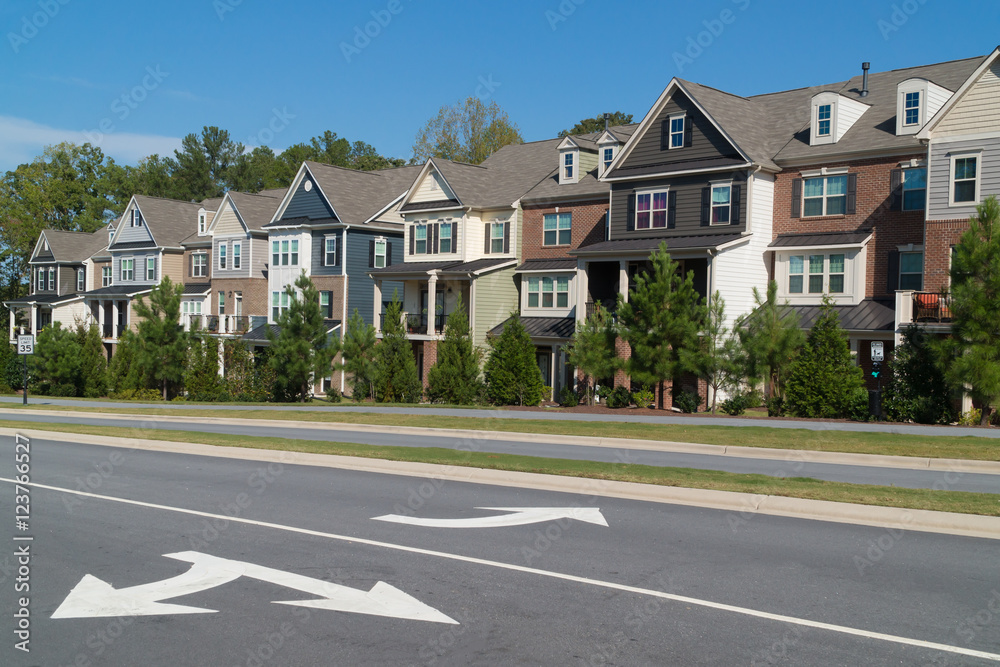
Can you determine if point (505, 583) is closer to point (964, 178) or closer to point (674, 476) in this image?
point (674, 476)

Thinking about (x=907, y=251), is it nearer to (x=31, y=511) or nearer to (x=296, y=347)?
(x=296, y=347)

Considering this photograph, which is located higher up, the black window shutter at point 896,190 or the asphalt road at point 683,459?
the black window shutter at point 896,190

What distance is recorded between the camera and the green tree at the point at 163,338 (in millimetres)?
43781

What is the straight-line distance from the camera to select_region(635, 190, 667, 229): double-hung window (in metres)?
36.5

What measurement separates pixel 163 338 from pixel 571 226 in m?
22.2

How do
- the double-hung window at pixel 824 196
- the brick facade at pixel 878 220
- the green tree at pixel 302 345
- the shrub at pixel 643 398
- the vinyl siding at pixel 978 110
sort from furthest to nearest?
the green tree at pixel 302 345
the double-hung window at pixel 824 196
the shrub at pixel 643 398
the brick facade at pixel 878 220
the vinyl siding at pixel 978 110

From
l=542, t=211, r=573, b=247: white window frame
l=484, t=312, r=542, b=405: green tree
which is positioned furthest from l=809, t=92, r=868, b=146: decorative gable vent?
l=484, t=312, r=542, b=405: green tree

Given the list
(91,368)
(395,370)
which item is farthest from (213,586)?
(91,368)

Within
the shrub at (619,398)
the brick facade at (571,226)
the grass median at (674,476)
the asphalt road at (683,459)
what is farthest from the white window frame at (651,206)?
the grass median at (674,476)

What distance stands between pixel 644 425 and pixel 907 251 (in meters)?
14.2

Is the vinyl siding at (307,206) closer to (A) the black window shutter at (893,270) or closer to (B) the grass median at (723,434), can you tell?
(B) the grass median at (723,434)

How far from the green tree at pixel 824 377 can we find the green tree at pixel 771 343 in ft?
1.62

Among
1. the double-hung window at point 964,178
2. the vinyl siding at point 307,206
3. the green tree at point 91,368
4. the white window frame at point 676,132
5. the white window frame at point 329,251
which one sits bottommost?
the green tree at point 91,368

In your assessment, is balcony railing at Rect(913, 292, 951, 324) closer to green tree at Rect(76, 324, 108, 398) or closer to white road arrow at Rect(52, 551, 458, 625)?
white road arrow at Rect(52, 551, 458, 625)
